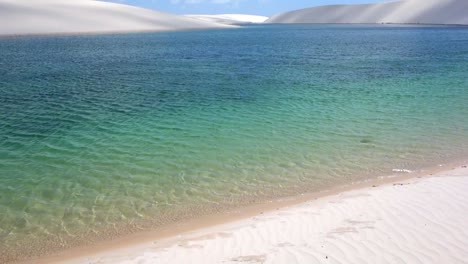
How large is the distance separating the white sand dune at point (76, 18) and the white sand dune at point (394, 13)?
215 feet

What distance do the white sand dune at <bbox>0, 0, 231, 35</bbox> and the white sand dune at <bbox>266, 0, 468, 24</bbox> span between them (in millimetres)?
65599

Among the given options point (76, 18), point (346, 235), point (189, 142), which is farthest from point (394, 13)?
point (346, 235)

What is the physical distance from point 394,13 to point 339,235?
149859 millimetres

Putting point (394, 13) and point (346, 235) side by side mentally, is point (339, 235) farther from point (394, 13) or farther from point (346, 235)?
point (394, 13)

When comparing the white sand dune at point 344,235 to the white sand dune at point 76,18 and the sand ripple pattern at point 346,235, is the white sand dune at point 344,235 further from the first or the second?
the white sand dune at point 76,18

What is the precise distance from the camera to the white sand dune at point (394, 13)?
115 meters

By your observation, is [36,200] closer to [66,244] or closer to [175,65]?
[66,244]

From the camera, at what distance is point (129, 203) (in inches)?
273

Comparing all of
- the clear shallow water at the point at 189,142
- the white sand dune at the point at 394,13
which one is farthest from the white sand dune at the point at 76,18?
the white sand dune at the point at 394,13

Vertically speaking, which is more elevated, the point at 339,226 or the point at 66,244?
the point at 339,226

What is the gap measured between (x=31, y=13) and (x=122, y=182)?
3425 inches

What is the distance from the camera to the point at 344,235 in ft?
16.2

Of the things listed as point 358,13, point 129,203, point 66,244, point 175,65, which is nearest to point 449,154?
point 129,203

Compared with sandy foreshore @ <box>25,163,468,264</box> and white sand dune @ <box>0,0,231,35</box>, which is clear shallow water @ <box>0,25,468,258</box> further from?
white sand dune @ <box>0,0,231,35</box>
